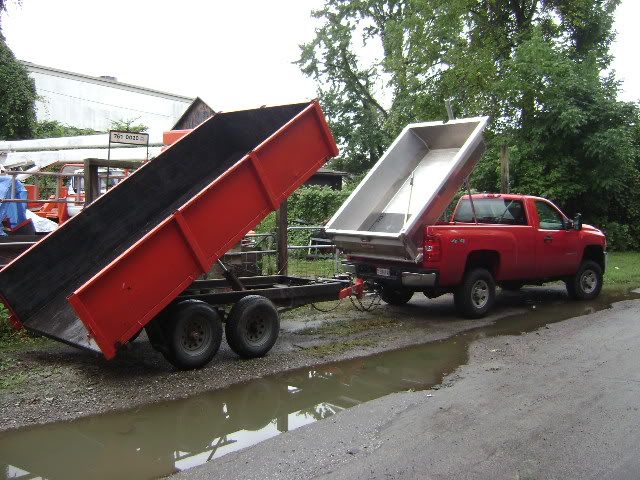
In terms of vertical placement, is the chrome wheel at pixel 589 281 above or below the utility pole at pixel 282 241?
below

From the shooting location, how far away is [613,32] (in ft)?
73.9

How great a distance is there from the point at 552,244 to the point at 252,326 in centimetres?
617

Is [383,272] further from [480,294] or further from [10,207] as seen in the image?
[10,207]

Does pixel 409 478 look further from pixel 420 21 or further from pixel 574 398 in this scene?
pixel 420 21

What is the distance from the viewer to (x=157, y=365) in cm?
713

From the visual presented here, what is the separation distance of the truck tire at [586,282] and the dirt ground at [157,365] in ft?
8.33

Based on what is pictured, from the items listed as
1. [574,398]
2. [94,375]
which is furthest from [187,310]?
[574,398]

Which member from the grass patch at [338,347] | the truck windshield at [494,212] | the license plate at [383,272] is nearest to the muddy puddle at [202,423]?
the grass patch at [338,347]

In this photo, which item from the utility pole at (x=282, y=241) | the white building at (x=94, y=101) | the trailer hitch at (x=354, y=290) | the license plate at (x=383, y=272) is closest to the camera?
the trailer hitch at (x=354, y=290)

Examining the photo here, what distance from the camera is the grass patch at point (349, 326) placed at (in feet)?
29.5

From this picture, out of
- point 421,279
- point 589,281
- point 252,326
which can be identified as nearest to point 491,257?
point 421,279

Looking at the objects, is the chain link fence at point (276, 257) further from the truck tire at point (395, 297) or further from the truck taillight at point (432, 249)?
the truck taillight at point (432, 249)

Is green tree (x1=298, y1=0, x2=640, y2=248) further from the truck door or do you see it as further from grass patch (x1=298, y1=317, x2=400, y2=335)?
grass patch (x1=298, y1=317, x2=400, y2=335)

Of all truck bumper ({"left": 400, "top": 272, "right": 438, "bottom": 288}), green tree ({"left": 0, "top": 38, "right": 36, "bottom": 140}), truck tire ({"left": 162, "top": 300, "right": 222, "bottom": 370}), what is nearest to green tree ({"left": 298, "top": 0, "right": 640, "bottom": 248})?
truck bumper ({"left": 400, "top": 272, "right": 438, "bottom": 288})
